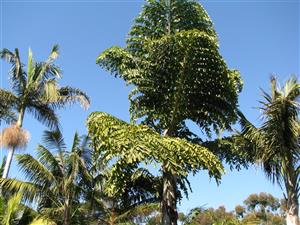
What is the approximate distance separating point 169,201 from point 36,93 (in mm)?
7565

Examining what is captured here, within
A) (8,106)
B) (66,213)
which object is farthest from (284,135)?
(8,106)

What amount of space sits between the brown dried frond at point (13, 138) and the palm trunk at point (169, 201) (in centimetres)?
578

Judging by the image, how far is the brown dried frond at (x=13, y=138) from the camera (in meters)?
14.5

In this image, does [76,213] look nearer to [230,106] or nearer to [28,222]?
[28,222]

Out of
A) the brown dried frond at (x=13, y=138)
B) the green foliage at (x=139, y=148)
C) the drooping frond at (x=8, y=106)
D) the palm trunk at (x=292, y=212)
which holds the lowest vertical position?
the palm trunk at (x=292, y=212)

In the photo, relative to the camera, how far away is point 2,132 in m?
14.9

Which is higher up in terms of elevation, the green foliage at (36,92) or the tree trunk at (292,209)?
the green foliage at (36,92)

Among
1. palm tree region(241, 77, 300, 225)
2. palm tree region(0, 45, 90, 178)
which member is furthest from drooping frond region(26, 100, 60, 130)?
palm tree region(241, 77, 300, 225)

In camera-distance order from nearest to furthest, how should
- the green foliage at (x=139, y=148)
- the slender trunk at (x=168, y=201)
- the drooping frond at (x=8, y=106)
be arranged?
the green foliage at (x=139, y=148), the slender trunk at (x=168, y=201), the drooping frond at (x=8, y=106)

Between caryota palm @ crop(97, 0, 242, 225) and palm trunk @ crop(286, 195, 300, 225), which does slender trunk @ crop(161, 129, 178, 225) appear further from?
palm trunk @ crop(286, 195, 300, 225)

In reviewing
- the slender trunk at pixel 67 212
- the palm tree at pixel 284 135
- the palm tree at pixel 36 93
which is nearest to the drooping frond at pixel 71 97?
the palm tree at pixel 36 93

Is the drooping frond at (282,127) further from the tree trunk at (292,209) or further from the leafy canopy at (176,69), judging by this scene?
the leafy canopy at (176,69)

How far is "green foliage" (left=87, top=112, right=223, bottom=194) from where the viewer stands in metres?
9.81

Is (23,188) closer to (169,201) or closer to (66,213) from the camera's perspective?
(66,213)
